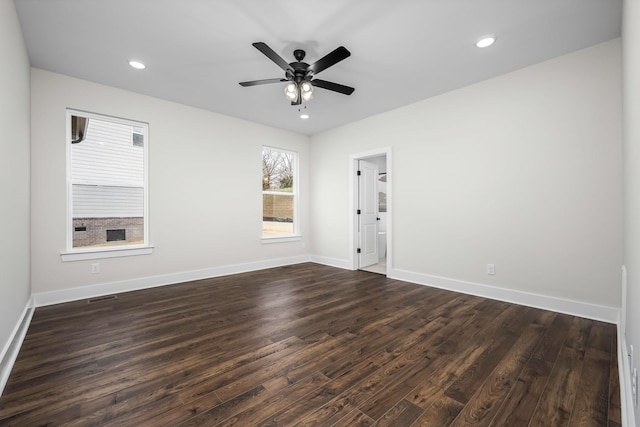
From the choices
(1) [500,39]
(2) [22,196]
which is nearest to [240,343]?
(2) [22,196]

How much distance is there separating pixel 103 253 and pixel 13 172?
160cm

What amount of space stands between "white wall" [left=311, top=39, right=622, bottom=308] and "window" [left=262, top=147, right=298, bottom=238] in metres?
2.04

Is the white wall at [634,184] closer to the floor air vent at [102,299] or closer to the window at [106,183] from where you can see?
the floor air vent at [102,299]

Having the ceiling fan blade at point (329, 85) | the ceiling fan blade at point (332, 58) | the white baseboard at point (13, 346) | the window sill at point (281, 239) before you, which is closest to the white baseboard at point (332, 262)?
the window sill at point (281, 239)

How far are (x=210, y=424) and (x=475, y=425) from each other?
132 cm

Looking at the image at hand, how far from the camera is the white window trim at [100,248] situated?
3324 mm

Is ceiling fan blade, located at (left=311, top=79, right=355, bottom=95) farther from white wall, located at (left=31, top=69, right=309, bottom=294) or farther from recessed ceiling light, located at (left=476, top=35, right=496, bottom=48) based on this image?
white wall, located at (left=31, top=69, right=309, bottom=294)

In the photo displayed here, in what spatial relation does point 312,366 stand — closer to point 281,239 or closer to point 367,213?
point 281,239

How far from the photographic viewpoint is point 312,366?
1.89 meters

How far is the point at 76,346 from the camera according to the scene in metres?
2.17

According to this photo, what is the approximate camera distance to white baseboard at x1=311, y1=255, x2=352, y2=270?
5.19 meters

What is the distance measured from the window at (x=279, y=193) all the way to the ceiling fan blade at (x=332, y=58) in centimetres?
289

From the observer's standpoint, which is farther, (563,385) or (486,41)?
(486,41)

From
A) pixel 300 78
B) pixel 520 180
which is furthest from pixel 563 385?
pixel 300 78
